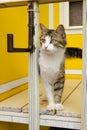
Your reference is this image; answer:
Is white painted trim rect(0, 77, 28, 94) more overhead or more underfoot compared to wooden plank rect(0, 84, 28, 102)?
more overhead

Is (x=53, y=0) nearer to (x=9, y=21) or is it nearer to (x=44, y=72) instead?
(x=44, y=72)

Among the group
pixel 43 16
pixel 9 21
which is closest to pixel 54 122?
pixel 9 21

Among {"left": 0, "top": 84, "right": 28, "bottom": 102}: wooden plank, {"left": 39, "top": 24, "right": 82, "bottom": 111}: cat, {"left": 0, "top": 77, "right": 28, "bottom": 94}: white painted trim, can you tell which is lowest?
{"left": 0, "top": 84, "right": 28, "bottom": 102}: wooden plank

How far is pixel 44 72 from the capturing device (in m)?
0.90

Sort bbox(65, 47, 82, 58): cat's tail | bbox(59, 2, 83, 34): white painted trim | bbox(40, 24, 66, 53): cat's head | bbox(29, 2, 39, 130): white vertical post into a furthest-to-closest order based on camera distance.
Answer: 1. bbox(59, 2, 83, 34): white painted trim
2. bbox(65, 47, 82, 58): cat's tail
3. bbox(40, 24, 66, 53): cat's head
4. bbox(29, 2, 39, 130): white vertical post

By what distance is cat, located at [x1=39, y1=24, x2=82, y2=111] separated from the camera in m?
0.88

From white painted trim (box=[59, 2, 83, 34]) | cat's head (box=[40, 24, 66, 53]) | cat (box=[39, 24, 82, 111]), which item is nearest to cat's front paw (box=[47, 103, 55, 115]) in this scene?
cat (box=[39, 24, 82, 111])

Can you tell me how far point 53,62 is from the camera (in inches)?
36.6

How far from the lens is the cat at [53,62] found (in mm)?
881

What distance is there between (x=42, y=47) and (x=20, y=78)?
54 centimetres

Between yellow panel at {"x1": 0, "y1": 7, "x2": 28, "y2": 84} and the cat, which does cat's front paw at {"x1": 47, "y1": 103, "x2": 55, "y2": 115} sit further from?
yellow panel at {"x1": 0, "y1": 7, "x2": 28, "y2": 84}

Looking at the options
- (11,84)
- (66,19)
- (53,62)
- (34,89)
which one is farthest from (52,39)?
(66,19)

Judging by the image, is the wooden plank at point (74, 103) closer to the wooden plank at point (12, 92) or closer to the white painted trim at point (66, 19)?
the wooden plank at point (12, 92)

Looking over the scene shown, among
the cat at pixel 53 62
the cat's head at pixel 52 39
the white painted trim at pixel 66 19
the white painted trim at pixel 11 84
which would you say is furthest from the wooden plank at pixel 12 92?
the white painted trim at pixel 66 19
